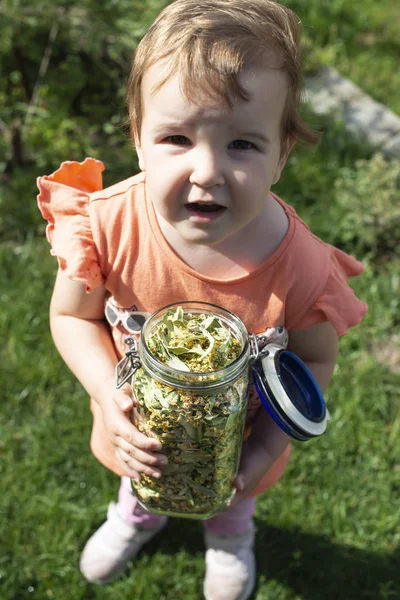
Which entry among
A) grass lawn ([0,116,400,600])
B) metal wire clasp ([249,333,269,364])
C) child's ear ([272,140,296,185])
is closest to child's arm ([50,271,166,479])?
metal wire clasp ([249,333,269,364])

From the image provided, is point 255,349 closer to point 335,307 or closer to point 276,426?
point 335,307

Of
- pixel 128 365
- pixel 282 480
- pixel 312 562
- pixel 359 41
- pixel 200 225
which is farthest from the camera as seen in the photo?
pixel 359 41

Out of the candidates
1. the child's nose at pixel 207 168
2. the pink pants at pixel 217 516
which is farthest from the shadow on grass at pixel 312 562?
the child's nose at pixel 207 168

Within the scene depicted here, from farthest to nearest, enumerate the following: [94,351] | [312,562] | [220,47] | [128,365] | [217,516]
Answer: [312,562], [217,516], [94,351], [128,365], [220,47]

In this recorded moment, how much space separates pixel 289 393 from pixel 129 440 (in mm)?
352

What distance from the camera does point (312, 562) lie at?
2344 mm

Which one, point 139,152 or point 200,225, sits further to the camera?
point 139,152

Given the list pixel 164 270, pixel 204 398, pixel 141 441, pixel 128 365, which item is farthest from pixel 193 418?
pixel 164 270

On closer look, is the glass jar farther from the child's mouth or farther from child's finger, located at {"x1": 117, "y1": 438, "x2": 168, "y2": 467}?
the child's mouth

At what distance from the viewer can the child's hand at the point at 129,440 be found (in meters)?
1.42

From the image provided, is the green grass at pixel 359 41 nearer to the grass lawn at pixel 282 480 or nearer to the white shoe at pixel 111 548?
the grass lawn at pixel 282 480

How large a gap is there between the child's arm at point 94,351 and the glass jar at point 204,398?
6 cm

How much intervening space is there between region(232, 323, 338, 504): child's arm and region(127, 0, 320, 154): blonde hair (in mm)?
512

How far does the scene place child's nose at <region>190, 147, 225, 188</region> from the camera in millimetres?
1235
